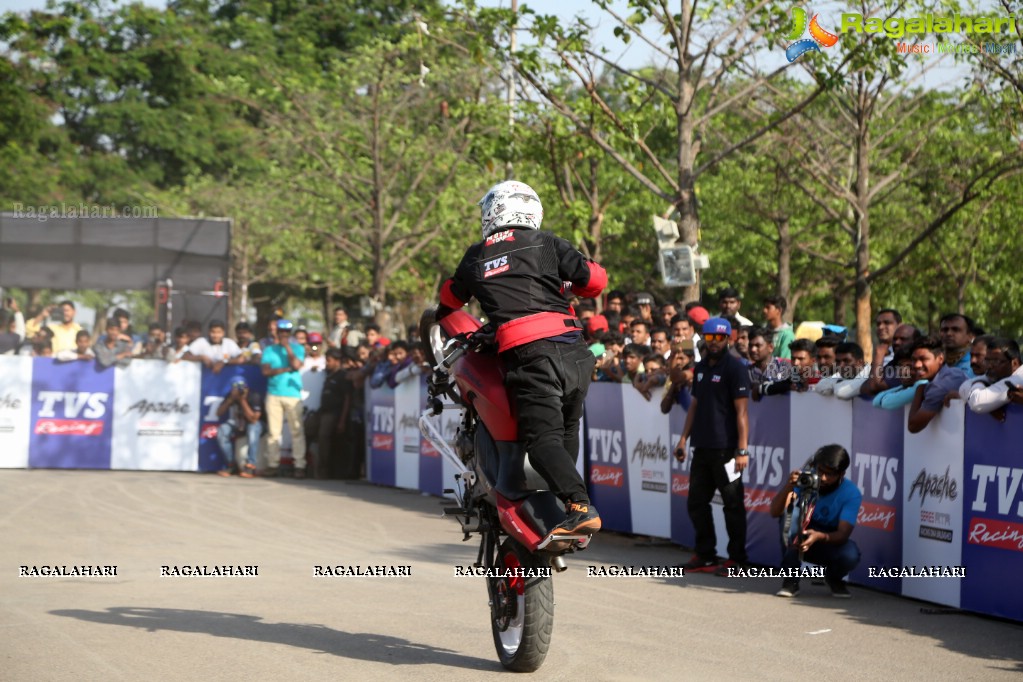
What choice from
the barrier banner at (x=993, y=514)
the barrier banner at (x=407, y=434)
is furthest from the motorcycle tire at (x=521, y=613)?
the barrier banner at (x=407, y=434)

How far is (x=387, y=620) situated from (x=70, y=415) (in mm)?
11851

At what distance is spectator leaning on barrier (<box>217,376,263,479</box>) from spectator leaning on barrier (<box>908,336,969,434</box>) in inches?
432

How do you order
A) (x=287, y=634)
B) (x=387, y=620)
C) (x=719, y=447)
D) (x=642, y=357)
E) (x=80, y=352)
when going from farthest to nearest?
1. (x=80, y=352)
2. (x=642, y=357)
3. (x=719, y=447)
4. (x=387, y=620)
5. (x=287, y=634)

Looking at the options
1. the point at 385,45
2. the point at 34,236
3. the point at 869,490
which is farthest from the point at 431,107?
the point at 869,490

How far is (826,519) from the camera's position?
9539 mm

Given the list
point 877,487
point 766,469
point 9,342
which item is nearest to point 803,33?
point 766,469

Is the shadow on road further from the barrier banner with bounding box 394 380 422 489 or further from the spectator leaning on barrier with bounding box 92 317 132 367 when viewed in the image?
the spectator leaning on barrier with bounding box 92 317 132 367

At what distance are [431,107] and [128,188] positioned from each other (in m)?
18.7

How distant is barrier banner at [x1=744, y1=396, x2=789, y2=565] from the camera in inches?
427

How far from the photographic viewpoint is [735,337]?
13094 mm

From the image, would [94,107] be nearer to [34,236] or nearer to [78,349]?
[34,236]

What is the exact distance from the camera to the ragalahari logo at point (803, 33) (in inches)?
626

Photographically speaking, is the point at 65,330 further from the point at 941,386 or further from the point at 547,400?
the point at 547,400

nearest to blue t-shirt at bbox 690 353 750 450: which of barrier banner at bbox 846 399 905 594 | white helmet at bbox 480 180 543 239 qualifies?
barrier banner at bbox 846 399 905 594
